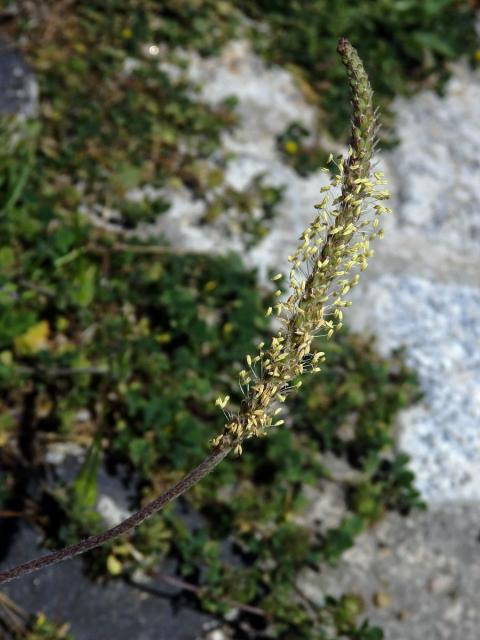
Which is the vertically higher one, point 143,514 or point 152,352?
point 143,514

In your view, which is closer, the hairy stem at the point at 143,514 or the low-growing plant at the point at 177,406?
the hairy stem at the point at 143,514

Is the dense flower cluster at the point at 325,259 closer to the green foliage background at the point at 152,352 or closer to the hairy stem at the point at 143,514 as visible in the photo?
the hairy stem at the point at 143,514

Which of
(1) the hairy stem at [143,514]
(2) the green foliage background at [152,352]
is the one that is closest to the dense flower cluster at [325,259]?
(1) the hairy stem at [143,514]

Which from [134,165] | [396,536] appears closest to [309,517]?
[396,536]

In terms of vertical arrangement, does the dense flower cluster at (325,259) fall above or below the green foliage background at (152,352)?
above

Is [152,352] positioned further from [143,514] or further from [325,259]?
[325,259]

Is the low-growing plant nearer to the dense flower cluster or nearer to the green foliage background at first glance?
the green foliage background

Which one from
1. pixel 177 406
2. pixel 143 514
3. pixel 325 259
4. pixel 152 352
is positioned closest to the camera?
pixel 325 259

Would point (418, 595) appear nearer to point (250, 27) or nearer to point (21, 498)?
point (21, 498)

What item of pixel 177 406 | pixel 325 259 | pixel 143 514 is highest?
pixel 325 259

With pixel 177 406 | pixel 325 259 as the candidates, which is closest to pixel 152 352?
pixel 177 406

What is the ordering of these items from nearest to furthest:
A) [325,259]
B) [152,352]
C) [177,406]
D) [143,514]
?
[325,259], [143,514], [177,406], [152,352]
